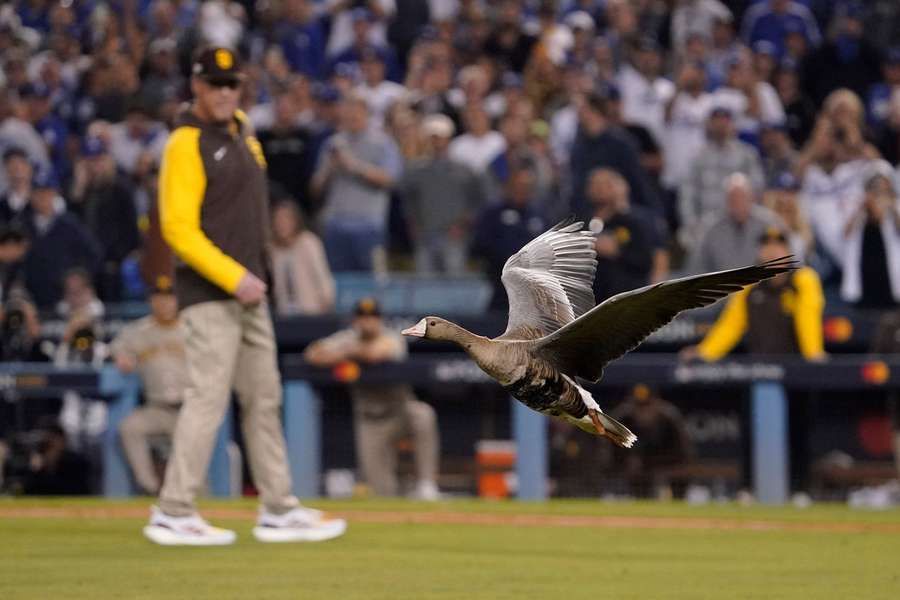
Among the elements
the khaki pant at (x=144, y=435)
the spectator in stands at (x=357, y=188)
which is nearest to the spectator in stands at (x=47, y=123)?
the spectator in stands at (x=357, y=188)

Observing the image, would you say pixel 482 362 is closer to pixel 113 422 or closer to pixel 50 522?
pixel 50 522

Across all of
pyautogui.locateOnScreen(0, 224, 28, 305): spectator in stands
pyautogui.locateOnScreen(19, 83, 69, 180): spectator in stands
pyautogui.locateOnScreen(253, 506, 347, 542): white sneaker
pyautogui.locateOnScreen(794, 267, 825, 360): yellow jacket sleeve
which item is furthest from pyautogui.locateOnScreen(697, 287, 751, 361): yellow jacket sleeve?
pyautogui.locateOnScreen(19, 83, 69, 180): spectator in stands

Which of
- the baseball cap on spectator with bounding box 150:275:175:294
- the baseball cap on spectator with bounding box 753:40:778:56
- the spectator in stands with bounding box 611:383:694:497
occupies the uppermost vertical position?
the baseball cap on spectator with bounding box 753:40:778:56

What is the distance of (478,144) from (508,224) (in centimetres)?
186

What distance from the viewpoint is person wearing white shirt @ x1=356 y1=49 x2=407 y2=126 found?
17.4 metres

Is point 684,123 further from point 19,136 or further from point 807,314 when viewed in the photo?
point 19,136

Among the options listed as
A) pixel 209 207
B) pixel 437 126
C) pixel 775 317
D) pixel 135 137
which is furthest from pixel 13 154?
pixel 209 207

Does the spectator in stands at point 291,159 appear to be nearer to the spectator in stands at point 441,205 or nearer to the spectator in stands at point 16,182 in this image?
the spectator in stands at point 441,205

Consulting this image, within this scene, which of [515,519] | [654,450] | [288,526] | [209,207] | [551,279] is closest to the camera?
[551,279]

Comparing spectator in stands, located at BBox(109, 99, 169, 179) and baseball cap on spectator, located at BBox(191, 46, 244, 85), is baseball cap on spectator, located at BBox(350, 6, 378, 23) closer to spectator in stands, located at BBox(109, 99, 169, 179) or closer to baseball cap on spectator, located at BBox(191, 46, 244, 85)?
spectator in stands, located at BBox(109, 99, 169, 179)

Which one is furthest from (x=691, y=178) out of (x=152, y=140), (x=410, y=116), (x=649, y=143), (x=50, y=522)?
(x=50, y=522)

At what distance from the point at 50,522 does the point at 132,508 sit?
3.11ft

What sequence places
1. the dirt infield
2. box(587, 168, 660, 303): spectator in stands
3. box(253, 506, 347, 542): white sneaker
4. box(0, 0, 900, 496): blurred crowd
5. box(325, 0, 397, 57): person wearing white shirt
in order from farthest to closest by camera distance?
1. box(325, 0, 397, 57): person wearing white shirt
2. box(0, 0, 900, 496): blurred crowd
3. box(587, 168, 660, 303): spectator in stands
4. the dirt infield
5. box(253, 506, 347, 542): white sneaker

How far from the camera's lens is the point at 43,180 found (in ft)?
53.8
